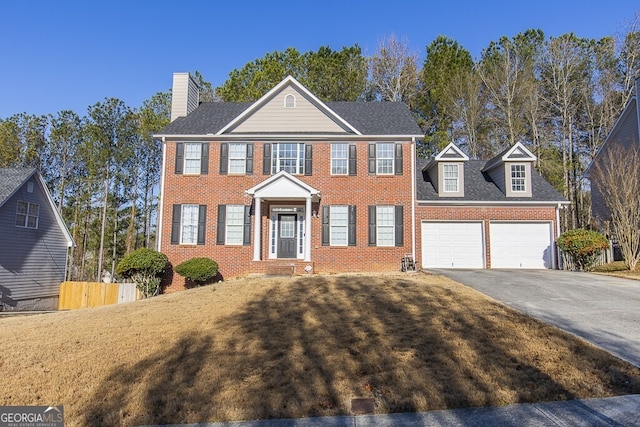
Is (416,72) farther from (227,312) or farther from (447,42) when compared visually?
(227,312)

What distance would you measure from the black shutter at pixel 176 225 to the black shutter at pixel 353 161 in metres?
7.03

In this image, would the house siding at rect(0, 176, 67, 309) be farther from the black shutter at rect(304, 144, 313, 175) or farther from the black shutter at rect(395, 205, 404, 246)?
the black shutter at rect(395, 205, 404, 246)

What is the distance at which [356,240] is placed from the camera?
1662 centimetres

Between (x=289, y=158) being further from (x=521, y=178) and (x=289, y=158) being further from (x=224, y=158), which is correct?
(x=521, y=178)

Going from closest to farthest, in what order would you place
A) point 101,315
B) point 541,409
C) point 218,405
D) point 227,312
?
point 541,409 < point 218,405 < point 227,312 < point 101,315

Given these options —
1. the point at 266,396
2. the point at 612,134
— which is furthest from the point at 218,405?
the point at 612,134

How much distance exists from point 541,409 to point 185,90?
63.1 ft

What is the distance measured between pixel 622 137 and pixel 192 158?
2088 centimetres

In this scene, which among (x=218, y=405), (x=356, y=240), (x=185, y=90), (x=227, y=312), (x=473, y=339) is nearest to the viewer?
(x=218, y=405)

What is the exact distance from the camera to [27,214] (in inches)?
755

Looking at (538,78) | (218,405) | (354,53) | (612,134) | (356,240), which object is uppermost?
(354,53)

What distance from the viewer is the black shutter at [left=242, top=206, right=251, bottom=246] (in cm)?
1656

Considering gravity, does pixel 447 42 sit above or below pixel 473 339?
above

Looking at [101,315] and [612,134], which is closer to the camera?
[101,315]
